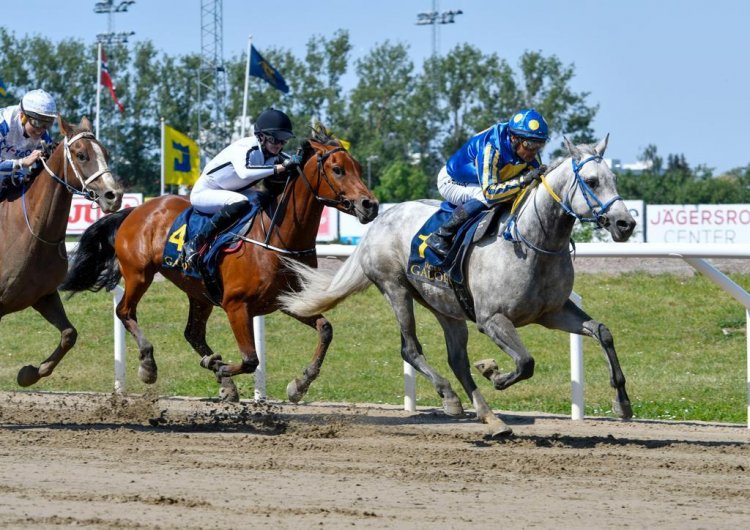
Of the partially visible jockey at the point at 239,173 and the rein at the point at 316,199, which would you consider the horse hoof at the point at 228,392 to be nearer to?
the partially visible jockey at the point at 239,173

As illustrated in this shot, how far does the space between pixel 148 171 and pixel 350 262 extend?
52.9 metres

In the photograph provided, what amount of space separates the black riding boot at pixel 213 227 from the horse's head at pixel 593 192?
2.48 meters

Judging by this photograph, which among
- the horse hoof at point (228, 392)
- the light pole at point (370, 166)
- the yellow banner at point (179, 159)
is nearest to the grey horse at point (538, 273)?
the horse hoof at point (228, 392)

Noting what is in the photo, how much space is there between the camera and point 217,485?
17.8ft

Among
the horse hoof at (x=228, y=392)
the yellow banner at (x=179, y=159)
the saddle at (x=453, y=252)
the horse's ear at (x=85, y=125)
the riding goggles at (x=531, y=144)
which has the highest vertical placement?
the yellow banner at (x=179, y=159)

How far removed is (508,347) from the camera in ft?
22.8

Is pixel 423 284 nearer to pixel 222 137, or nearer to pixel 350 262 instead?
pixel 350 262

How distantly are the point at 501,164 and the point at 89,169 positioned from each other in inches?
104

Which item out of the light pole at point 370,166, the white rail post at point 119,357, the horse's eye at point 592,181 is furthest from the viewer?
the light pole at point 370,166

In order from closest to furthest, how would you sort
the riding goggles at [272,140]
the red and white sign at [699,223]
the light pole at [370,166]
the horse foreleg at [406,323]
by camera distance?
the horse foreleg at [406,323] < the riding goggles at [272,140] < the red and white sign at [699,223] < the light pole at [370,166]

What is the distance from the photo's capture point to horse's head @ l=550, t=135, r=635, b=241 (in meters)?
6.46

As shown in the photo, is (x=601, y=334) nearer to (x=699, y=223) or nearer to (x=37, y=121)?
(x=37, y=121)

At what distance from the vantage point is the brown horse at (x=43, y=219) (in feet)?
25.0

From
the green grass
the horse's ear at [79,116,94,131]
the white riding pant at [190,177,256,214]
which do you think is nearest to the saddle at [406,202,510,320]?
the white riding pant at [190,177,256,214]
